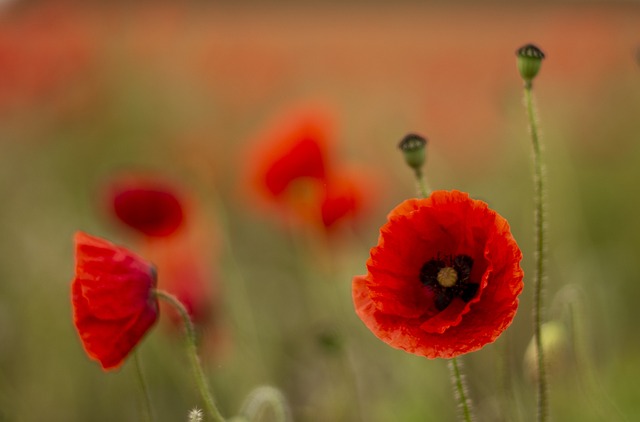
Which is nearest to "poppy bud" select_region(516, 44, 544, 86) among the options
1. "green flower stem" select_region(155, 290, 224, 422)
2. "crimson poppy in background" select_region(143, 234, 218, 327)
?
"green flower stem" select_region(155, 290, 224, 422)

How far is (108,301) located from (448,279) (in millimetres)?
464

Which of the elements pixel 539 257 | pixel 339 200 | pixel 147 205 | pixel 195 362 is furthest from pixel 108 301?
pixel 339 200

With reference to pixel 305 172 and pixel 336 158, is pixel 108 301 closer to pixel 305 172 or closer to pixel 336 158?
pixel 305 172

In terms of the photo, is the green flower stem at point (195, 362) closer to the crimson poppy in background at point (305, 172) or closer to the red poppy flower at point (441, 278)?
the red poppy flower at point (441, 278)

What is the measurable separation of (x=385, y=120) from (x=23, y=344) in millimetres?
1855

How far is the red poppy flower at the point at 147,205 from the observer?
7.22ft

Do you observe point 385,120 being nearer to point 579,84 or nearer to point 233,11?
point 579,84

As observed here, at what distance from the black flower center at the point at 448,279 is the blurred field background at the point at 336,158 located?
0.28m

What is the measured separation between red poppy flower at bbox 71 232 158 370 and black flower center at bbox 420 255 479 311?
40cm

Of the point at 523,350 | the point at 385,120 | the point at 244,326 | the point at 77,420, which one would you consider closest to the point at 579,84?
the point at 385,120

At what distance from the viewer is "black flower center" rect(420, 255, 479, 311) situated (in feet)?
3.97

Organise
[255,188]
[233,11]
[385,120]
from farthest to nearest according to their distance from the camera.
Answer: [233,11] → [385,120] → [255,188]

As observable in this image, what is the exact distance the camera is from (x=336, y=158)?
292cm

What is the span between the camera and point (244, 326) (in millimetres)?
2662
